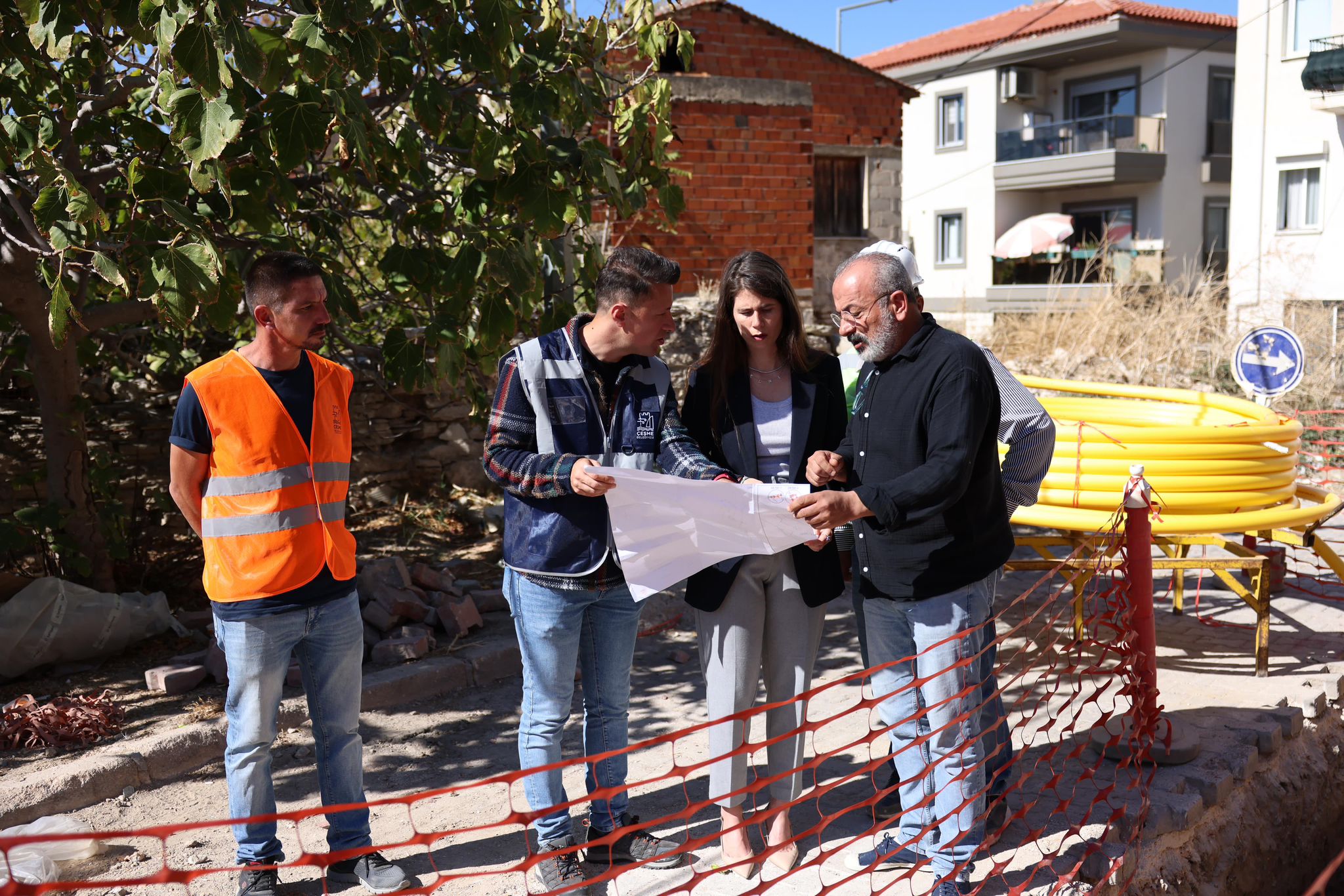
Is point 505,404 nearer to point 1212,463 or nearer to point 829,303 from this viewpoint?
point 1212,463

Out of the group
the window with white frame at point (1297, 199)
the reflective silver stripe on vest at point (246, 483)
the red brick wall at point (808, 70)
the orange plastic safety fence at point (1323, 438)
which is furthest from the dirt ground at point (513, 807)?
the window with white frame at point (1297, 199)

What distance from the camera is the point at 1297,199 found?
22.9 metres

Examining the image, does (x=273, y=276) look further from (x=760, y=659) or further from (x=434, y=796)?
(x=760, y=659)

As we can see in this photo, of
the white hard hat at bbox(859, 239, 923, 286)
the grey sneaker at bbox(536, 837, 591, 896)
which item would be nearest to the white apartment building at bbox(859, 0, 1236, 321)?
the white hard hat at bbox(859, 239, 923, 286)

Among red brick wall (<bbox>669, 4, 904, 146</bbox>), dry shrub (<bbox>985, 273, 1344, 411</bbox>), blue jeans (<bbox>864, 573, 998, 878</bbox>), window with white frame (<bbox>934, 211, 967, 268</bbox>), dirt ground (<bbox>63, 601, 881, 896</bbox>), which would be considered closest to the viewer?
blue jeans (<bbox>864, 573, 998, 878</bbox>)

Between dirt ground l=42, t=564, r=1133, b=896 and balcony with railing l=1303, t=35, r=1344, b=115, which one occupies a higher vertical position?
balcony with railing l=1303, t=35, r=1344, b=115

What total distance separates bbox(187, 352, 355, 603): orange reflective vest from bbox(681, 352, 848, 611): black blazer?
4.19ft

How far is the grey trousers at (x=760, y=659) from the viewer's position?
3.59 m

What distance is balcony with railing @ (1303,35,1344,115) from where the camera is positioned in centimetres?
2011

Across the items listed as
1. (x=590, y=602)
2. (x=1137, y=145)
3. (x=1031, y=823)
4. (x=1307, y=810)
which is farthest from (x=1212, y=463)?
(x=1137, y=145)

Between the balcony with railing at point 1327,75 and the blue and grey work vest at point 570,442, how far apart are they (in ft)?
70.7

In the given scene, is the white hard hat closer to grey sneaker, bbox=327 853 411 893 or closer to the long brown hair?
the long brown hair

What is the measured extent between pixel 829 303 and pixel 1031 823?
11505 mm

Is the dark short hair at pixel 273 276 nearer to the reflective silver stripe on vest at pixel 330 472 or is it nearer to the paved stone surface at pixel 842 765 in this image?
the reflective silver stripe on vest at pixel 330 472
